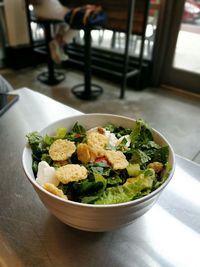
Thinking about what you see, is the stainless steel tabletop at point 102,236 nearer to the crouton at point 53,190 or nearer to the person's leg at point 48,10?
the crouton at point 53,190

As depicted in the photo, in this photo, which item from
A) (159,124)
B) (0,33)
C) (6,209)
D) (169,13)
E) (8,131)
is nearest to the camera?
(6,209)

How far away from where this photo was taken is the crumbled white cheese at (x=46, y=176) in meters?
0.44

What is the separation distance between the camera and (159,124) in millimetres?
1954

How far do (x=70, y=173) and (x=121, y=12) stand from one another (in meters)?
2.39

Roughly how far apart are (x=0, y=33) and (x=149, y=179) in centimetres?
295

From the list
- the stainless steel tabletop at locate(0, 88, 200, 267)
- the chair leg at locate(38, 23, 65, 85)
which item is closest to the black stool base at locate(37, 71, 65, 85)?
the chair leg at locate(38, 23, 65, 85)

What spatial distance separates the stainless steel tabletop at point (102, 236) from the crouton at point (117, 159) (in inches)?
5.2

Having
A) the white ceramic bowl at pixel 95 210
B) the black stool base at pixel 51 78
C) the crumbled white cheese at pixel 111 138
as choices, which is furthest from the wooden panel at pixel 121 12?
the white ceramic bowl at pixel 95 210

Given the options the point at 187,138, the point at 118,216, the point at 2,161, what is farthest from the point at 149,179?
the point at 187,138

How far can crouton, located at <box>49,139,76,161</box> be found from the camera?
48cm

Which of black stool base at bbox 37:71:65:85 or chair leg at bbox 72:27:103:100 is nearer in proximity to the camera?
chair leg at bbox 72:27:103:100

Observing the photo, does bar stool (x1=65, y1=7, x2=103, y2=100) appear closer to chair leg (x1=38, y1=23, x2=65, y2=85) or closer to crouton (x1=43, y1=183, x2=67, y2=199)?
chair leg (x1=38, y1=23, x2=65, y2=85)

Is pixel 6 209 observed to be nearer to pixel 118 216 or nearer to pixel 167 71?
pixel 118 216

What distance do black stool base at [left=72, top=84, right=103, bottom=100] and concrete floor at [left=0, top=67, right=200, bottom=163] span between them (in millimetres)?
45
